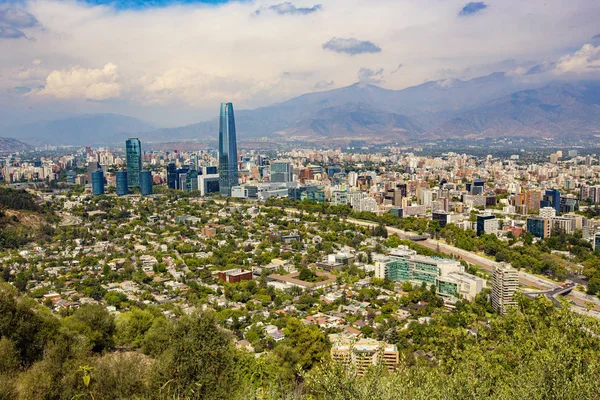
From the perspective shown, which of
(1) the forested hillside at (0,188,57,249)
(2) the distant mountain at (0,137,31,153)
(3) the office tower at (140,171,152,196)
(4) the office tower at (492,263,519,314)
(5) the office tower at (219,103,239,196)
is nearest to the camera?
(4) the office tower at (492,263,519,314)

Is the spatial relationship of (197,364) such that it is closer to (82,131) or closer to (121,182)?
(121,182)

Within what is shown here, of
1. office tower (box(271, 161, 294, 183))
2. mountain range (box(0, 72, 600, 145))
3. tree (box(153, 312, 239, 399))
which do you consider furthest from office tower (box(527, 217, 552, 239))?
mountain range (box(0, 72, 600, 145))

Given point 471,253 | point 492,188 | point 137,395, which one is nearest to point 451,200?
point 492,188

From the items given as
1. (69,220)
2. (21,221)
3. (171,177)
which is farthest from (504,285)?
(171,177)

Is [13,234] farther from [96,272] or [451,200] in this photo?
[451,200]

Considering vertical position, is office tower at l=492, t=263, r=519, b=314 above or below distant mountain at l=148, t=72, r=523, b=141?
below

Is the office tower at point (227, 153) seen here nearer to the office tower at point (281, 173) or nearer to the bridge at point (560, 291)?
the office tower at point (281, 173)

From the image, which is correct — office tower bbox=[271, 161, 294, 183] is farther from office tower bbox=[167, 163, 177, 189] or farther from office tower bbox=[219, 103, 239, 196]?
office tower bbox=[167, 163, 177, 189]
